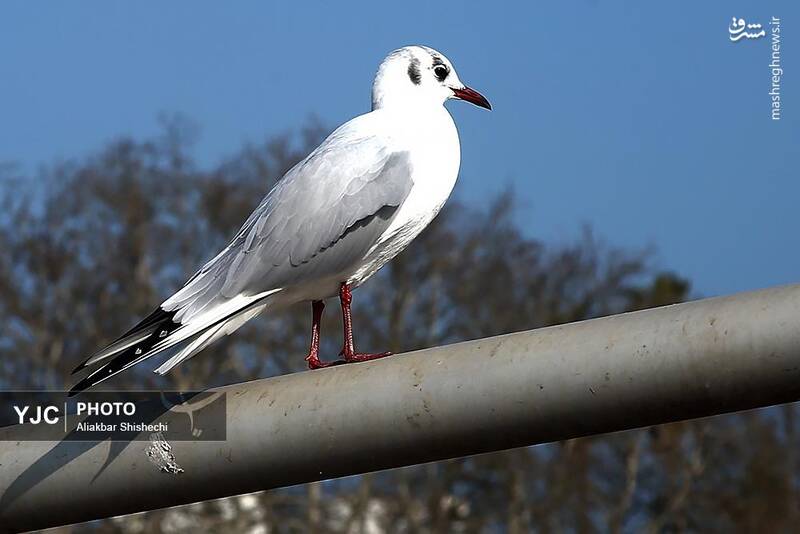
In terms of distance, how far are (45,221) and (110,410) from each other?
30.9m

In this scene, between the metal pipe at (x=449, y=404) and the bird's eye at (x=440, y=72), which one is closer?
the metal pipe at (x=449, y=404)

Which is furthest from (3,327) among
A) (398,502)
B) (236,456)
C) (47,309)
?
(236,456)

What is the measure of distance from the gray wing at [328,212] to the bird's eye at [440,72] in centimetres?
71

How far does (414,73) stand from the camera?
5332mm

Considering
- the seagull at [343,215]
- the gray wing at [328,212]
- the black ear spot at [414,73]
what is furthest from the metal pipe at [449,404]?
the black ear spot at [414,73]

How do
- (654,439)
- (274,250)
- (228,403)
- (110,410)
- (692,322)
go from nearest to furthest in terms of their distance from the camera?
1. (692,322)
2. (228,403)
3. (110,410)
4. (274,250)
5. (654,439)

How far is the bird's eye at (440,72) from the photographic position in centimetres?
545

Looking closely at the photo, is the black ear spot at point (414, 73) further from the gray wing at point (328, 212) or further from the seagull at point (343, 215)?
the gray wing at point (328, 212)

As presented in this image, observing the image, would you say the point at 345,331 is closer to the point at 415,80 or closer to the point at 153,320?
the point at 415,80

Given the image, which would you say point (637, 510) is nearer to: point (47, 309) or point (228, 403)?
point (47, 309)

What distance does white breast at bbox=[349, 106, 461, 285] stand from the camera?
4.74 meters

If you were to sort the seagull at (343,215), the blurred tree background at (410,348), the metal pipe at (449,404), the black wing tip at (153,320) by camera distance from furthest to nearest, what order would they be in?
the blurred tree background at (410,348), the seagull at (343,215), the black wing tip at (153,320), the metal pipe at (449,404)

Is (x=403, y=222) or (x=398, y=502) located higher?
(x=398, y=502)

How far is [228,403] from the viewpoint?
2621 mm
